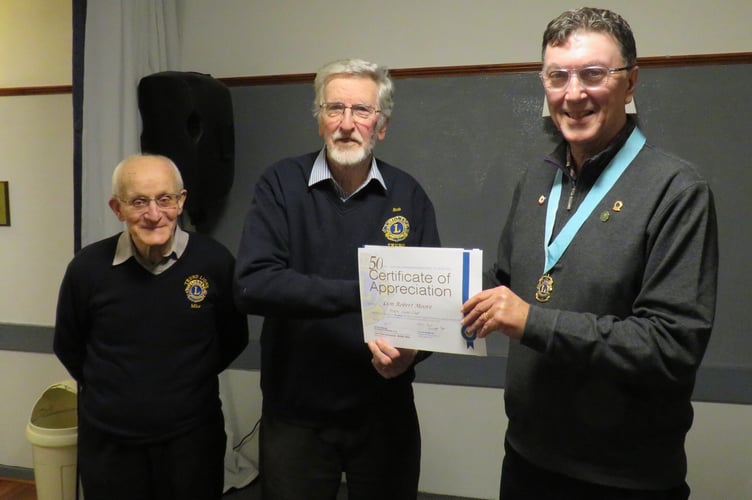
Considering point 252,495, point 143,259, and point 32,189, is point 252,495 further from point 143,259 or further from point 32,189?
point 32,189

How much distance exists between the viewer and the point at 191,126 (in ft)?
8.89

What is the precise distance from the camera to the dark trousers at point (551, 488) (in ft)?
4.00

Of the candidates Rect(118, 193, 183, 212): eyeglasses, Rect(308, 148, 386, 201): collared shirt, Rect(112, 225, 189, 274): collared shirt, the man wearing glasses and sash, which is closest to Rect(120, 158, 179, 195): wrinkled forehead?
Rect(118, 193, 183, 212): eyeglasses

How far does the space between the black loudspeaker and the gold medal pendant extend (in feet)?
6.18

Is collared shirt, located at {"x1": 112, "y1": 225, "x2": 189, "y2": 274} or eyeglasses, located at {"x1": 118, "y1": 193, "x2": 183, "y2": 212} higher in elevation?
eyeglasses, located at {"x1": 118, "y1": 193, "x2": 183, "y2": 212}

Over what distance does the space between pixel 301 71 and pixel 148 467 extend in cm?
195

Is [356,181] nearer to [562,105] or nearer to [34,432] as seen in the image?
[562,105]

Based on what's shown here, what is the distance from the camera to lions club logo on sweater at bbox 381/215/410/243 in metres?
1.66

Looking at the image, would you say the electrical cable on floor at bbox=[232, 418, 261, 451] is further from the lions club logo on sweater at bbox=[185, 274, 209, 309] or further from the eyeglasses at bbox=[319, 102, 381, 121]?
the eyeglasses at bbox=[319, 102, 381, 121]

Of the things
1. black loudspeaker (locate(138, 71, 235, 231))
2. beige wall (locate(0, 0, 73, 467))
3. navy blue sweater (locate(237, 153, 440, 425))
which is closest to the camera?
navy blue sweater (locate(237, 153, 440, 425))

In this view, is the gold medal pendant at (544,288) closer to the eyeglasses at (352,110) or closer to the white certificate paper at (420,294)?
the white certificate paper at (420,294)

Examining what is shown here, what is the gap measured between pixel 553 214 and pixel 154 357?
122cm


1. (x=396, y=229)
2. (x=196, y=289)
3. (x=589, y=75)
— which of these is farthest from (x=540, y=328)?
(x=196, y=289)

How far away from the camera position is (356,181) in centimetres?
169
